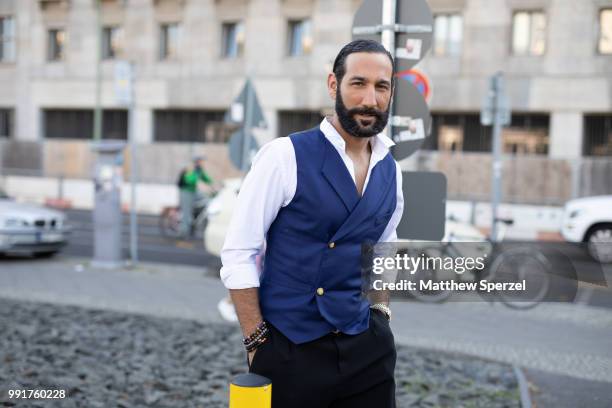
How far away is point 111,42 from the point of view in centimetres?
3441

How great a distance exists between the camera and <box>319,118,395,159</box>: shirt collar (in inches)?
104

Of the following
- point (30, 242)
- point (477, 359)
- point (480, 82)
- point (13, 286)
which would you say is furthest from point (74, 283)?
point (480, 82)

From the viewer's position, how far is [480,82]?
27.4 m

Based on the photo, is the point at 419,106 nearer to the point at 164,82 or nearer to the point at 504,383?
the point at 504,383

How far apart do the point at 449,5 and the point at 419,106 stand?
25070mm

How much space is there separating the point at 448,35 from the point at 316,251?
26905 millimetres

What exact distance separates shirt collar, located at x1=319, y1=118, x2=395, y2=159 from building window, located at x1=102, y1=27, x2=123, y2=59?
33.0m

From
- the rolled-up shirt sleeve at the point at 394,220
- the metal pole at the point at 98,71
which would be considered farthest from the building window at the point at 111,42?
the rolled-up shirt sleeve at the point at 394,220

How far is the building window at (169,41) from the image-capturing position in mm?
32875

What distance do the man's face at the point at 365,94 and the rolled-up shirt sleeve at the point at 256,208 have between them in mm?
231

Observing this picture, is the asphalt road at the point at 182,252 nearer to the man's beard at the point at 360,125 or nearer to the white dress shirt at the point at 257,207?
the man's beard at the point at 360,125

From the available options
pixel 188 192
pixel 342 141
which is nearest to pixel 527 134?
pixel 188 192

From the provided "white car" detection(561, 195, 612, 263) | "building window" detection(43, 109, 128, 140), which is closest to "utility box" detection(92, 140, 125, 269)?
"white car" detection(561, 195, 612, 263)

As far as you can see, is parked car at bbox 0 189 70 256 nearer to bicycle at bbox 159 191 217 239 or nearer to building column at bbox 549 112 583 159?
bicycle at bbox 159 191 217 239
